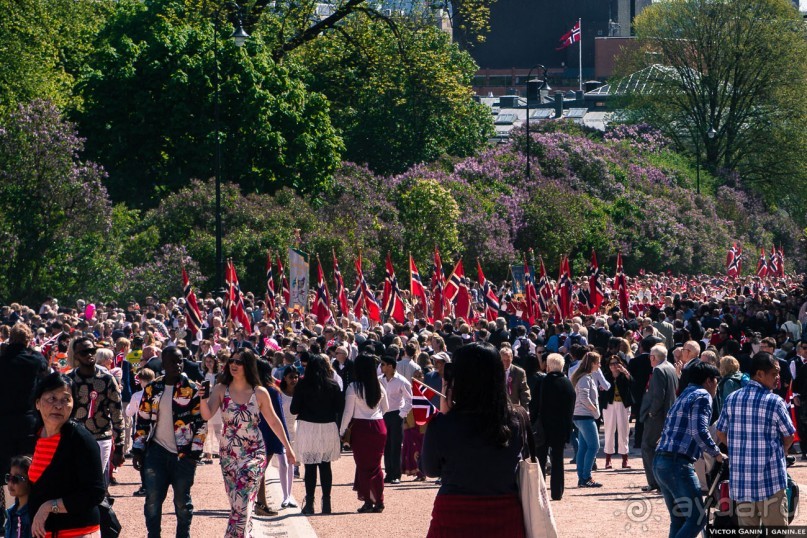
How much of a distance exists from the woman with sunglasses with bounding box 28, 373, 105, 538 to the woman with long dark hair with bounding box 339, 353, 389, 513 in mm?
5964

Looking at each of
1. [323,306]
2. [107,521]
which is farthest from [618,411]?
[323,306]

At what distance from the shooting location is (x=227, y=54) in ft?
134

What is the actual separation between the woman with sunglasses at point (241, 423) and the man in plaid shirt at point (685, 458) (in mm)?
2670

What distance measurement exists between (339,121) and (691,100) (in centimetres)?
2102

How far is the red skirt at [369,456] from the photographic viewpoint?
42.6ft

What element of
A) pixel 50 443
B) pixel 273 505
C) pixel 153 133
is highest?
pixel 153 133

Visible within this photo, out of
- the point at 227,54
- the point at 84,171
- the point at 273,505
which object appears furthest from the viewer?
the point at 227,54

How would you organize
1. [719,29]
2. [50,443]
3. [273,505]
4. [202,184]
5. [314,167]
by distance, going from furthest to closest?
[719,29]
[314,167]
[202,184]
[273,505]
[50,443]

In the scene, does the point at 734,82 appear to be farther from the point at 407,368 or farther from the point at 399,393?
the point at 399,393

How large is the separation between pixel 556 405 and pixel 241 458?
4.33 meters

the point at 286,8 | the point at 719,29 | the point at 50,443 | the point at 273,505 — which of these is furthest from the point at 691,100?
the point at 50,443

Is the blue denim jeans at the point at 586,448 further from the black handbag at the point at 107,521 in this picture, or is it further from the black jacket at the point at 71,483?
the black jacket at the point at 71,483

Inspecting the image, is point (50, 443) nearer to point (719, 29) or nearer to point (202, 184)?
point (202, 184)

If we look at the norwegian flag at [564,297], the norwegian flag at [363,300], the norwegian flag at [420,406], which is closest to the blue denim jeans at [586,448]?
the norwegian flag at [420,406]
